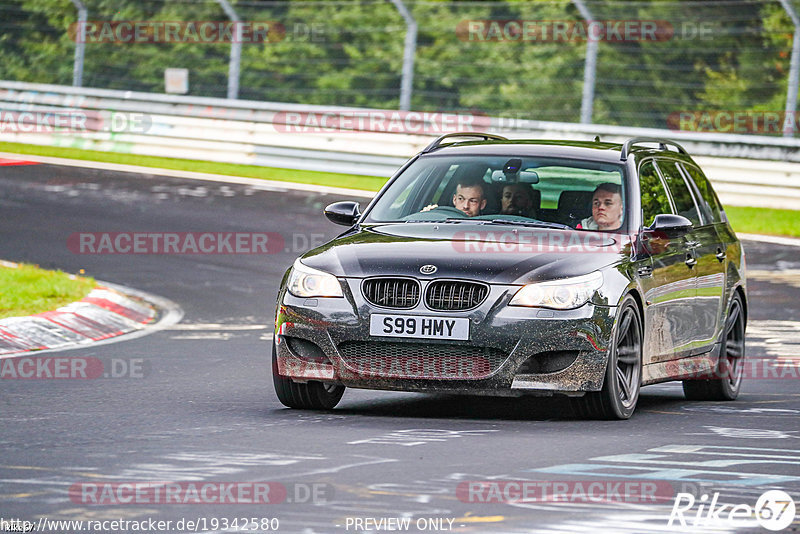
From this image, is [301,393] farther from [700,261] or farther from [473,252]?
[700,261]

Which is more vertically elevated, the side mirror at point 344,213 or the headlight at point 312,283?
the side mirror at point 344,213

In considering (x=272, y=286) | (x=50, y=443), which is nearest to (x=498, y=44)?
(x=272, y=286)

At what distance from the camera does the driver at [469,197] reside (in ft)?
32.4

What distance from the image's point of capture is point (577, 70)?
30.5m

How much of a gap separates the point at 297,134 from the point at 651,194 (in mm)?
16009

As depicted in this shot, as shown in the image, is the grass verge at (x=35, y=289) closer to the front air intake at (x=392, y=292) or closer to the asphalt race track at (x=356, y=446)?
the asphalt race track at (x=356, y=446)

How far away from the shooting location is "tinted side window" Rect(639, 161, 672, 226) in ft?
32.4

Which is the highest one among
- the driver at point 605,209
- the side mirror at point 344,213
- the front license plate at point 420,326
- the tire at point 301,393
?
the driver at point 605,209

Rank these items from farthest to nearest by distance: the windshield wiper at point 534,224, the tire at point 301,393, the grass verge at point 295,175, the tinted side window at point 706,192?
1. the grass verge at point 295,175
2. the tinted side window at point 706,192
3. the windshield wiper at point 534,224
4. the tire at point 301,393

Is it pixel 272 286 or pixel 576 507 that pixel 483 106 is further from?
pixel 576 507

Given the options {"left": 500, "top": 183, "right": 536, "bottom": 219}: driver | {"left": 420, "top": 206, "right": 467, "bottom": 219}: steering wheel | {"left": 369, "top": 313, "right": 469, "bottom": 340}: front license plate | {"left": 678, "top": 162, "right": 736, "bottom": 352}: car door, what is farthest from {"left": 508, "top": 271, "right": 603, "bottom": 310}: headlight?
{"left": 678, "top": 162, "right": 736, "bottom": 352}: car door

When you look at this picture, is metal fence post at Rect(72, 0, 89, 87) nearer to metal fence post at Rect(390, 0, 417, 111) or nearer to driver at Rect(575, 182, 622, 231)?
metal fence post at Rect(390, 0, 417, 111)

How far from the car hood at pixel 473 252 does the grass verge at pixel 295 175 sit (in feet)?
39.4

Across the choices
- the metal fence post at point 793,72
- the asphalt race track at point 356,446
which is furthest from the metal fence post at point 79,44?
the asphalt race track at point 356,446
